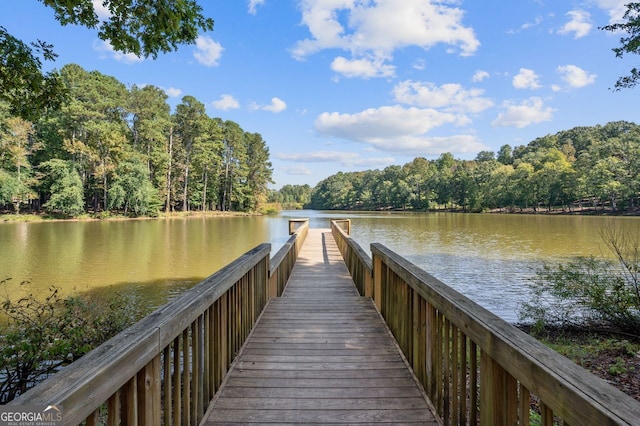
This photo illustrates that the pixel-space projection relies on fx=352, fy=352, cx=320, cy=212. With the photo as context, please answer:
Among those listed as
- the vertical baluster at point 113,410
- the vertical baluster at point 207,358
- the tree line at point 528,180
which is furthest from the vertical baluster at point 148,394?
the tree line at point 528,180

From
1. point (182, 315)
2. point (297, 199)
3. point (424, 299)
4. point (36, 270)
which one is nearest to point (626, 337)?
point (424, 299)

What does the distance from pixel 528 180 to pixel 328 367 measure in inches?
2274

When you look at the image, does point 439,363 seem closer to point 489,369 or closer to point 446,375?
point 446,375

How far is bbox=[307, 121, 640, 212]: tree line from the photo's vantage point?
139 ft

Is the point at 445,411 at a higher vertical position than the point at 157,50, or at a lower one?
lower

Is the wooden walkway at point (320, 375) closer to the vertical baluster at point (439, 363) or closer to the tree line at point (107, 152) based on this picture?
the vertical baluster at point (439, 363)

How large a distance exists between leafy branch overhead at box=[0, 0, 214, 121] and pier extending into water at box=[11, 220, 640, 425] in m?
3.42

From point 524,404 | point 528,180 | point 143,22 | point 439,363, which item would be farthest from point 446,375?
point 528,180

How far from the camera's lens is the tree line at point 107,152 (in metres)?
28.1

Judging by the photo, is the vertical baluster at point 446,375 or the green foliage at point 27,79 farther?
the green foliage at point 27,79

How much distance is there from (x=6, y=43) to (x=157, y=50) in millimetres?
1760

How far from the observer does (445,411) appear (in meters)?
1.92

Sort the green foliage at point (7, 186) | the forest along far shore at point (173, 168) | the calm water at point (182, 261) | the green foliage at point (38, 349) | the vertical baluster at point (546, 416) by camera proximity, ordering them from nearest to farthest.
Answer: the vertical baluster at point (546, 416) → the green foliage at point (38, 349) → the calm water at point (182, 261) → the green foliage at point (7, 186) → the forest along far shore at point (173, 168)

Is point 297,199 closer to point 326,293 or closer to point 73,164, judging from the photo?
point 73,164
